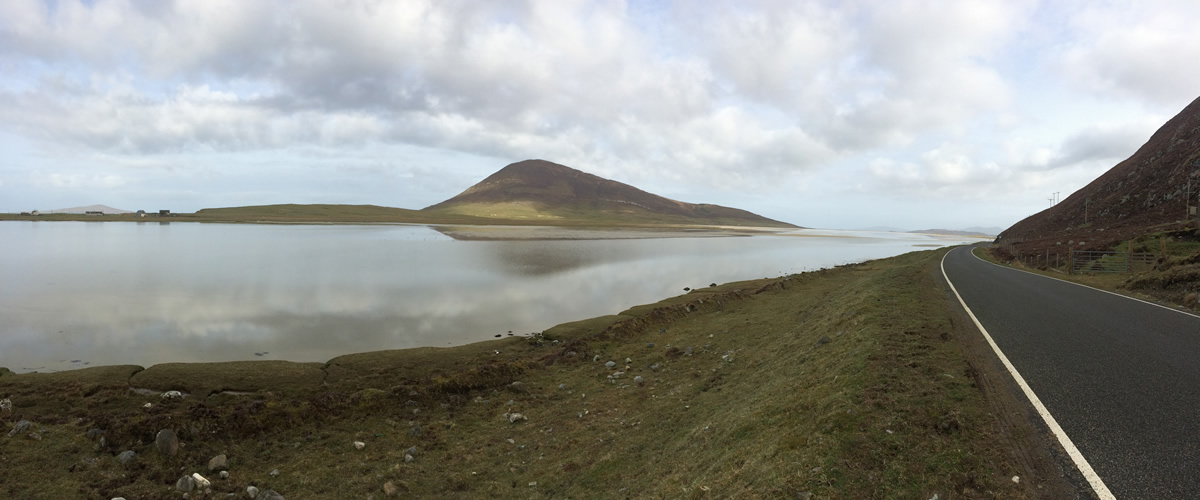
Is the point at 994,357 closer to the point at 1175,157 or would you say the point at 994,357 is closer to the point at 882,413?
the point at 882,413

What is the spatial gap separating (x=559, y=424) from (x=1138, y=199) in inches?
3456

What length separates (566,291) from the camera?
92.4ft

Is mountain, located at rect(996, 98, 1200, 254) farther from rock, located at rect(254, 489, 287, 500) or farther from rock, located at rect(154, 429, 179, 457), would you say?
rock, located at rect(154, 429, 179, 457)

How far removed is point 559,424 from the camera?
9.23 meters

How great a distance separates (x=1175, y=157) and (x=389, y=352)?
98.1m

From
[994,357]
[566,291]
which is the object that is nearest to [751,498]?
[994,357]

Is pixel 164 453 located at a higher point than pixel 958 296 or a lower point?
lower

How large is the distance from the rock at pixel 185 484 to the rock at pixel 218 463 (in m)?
0.47

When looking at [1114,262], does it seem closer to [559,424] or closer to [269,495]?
[559,424]

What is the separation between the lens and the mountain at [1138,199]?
5038 centimetres

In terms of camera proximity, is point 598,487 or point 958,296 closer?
point 598,487

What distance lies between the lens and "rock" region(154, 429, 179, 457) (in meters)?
7.29

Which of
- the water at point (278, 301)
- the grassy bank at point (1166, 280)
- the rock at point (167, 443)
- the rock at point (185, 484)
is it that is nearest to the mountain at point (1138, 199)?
the grassy bank at point (1166, 280)

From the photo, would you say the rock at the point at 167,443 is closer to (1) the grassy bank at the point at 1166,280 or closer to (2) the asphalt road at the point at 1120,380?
(2) the asphalt road at the point at 1120,380
